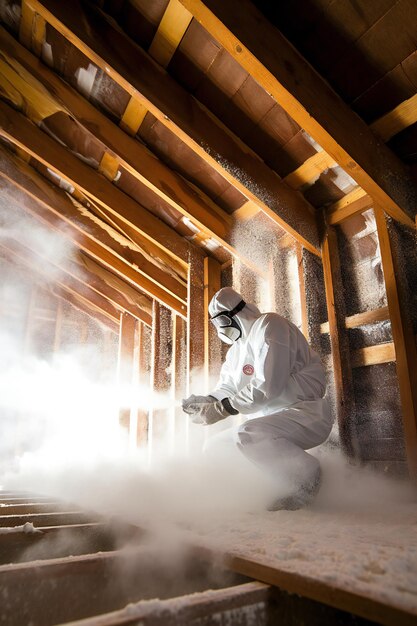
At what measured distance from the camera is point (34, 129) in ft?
11.0

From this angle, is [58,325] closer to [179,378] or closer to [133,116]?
[179,378]

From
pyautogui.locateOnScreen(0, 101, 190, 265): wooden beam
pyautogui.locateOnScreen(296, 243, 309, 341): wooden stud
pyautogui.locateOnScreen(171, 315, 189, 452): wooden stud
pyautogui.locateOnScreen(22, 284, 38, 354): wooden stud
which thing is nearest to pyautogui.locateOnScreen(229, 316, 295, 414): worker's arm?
pyautogui.locateOnScreen(296, 243, 309, 341): wooden stud

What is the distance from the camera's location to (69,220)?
421 cm

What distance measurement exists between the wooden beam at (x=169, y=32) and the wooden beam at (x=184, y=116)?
6 centimetres

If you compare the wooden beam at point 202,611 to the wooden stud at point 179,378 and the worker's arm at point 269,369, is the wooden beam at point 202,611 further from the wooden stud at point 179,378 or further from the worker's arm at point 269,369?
the wooden stud at point 179,378

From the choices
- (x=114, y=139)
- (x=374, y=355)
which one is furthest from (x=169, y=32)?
(x=374, y=355)

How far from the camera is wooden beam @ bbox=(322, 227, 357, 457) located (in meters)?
2.43

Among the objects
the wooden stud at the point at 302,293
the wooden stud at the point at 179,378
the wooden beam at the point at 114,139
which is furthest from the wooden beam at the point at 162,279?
the wooden stud at the point at 302,293

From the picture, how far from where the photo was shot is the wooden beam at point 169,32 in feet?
6.96

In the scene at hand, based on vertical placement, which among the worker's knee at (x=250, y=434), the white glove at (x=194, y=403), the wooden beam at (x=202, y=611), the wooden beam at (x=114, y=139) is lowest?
the wooden beam at (x=202, y=611)

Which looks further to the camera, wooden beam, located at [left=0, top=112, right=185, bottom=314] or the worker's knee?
wooden beam, located at [left=0, top=112, right=185, bottom=314]

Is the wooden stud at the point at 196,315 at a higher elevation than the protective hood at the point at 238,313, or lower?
higher

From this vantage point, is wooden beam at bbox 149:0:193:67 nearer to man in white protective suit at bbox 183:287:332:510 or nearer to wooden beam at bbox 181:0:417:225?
wooden beam at bbox 181:0:417:225

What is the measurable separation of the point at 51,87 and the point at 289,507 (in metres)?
2.99
